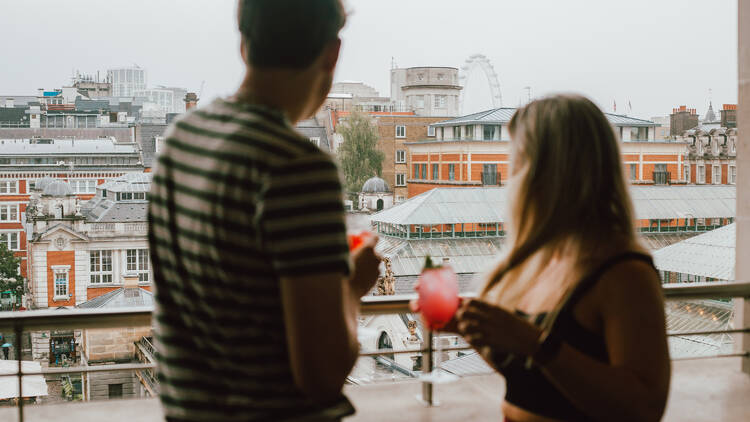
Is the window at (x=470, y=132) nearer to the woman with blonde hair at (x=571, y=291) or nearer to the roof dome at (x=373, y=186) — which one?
the roof dome at (x=373, y=186)

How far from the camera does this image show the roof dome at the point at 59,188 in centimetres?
1059

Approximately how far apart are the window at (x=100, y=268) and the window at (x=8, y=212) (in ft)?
12.8

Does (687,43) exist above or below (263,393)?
above

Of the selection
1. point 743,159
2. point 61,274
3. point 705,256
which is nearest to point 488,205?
point 61,274

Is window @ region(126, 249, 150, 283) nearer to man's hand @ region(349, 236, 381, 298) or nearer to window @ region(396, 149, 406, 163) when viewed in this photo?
window @ region(396, 149, 406, 163)

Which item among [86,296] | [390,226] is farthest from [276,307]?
[390,226]

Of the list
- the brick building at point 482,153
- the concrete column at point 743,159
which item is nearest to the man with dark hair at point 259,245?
the concrete column at point 743,159

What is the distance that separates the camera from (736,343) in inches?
109

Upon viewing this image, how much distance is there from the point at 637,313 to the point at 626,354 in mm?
39

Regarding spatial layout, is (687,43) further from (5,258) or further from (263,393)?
(5,258)

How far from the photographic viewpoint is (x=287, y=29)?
56cm

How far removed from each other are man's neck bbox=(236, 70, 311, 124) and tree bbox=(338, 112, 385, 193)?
54.6 feet

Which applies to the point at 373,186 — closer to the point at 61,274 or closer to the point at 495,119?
the point at 495,119

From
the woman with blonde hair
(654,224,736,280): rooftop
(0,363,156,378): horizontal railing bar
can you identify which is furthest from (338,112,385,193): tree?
the woman with blonde hair
